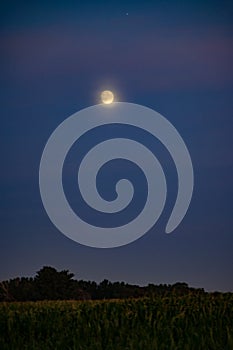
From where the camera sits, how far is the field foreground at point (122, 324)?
37.7 feet

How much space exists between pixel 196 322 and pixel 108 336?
1.26m

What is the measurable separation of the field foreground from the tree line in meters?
1.70

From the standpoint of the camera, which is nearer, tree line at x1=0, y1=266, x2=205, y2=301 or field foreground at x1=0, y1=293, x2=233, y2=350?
field foreground at x1=0, y1=293, x2=233, y2=350

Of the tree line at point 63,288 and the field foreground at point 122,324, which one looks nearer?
the field foreground at point 122,324

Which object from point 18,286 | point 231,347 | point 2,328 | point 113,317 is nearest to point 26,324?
point 2,328

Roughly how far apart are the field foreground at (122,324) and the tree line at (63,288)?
1.70 meters

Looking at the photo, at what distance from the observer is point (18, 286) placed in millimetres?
17484

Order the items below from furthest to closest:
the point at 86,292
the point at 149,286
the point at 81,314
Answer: the point at 86,292 < the point at 149,286 < the point at 81,314

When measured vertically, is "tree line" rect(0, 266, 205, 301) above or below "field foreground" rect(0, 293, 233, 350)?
above

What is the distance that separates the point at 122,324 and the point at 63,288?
5.37 metres

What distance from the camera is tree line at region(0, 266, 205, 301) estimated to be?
52.2ft

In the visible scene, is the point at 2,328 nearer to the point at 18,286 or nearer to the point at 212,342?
the point at 212,342

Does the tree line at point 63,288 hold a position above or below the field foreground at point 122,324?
above

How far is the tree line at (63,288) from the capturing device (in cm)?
1592
